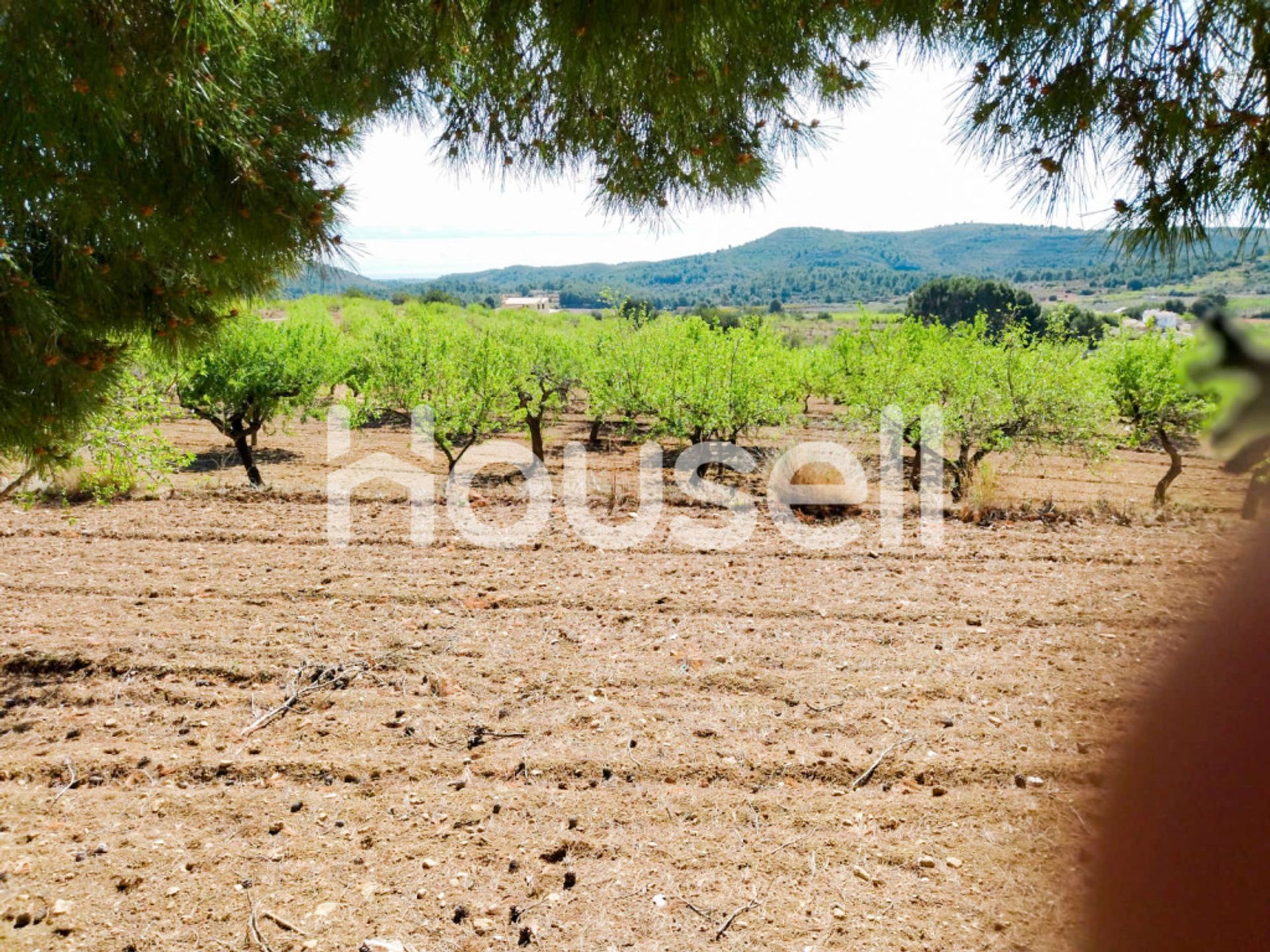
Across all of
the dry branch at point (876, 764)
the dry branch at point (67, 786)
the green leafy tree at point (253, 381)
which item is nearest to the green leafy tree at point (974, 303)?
the dry branch at point (876, 764)

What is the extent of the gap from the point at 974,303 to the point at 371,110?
1718cm

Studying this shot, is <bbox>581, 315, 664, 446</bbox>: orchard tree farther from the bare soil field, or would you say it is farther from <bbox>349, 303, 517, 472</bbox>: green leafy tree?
the bare soil field

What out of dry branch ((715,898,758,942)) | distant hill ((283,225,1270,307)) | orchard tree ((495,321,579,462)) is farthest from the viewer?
distant hill ((283,225,1270,307))

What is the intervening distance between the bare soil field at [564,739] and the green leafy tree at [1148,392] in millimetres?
4215

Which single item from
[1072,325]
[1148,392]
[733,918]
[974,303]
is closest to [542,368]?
[974,303]

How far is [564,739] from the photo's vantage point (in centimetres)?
362

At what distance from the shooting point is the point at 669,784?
328cm

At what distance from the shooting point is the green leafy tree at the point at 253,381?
10.7m

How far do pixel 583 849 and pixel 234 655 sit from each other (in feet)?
8.96

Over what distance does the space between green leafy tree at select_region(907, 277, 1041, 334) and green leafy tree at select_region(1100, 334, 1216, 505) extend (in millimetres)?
1378

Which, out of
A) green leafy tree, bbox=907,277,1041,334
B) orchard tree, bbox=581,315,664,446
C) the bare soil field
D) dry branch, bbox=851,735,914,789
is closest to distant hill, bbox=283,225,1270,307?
green leafy tree, bbox=907,277,1041,334

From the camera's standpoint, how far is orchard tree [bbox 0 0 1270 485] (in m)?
1.62

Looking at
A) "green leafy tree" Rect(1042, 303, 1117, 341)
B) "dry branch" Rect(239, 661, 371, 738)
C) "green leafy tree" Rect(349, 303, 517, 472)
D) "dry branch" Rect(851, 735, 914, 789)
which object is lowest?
"dry branch" Rect(851, 735, 914, 789)

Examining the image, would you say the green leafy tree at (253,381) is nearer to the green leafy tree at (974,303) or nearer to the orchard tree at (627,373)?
the orchard tree at (627,373)
